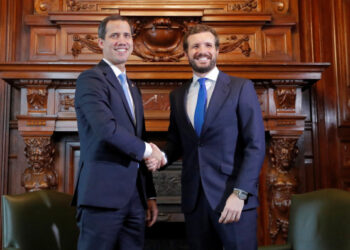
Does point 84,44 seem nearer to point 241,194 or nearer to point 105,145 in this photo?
point 105,145

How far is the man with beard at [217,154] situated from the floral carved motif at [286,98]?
1346 millimetres

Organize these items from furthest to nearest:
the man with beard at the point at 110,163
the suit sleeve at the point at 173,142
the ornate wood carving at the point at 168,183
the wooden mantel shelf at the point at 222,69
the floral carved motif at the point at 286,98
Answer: the ornate wood carving at the point at 168,183 → the floral carved motif at the point at 286,98 → the wooden mantel shelf at the point at 222,69 → the suit sleeve at the point at 173,142 → the man with beard at the point at 110,163

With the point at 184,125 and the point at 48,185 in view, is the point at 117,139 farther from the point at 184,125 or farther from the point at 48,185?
the point at 48,185

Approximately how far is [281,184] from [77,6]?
91.6 inches

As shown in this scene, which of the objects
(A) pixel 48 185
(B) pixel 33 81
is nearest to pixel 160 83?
(B) pixel 33 81

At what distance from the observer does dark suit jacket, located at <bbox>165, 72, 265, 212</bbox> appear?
5.31 ft

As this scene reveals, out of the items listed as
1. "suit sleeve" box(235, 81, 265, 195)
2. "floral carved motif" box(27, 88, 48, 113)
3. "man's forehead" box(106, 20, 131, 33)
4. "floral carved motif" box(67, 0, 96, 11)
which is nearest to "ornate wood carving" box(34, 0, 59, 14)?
"floral carved motif" box(67, 0, 96, 11)

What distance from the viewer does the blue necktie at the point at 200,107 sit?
1.74m

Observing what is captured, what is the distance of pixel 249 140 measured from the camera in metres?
1.66

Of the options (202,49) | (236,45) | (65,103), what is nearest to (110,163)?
(202,49)

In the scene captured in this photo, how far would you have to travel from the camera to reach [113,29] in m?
1.75

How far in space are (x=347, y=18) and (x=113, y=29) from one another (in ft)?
8.03

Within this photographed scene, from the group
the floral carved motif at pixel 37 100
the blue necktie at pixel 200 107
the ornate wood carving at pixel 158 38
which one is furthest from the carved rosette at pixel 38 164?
the blue necktie at pixel 200 107

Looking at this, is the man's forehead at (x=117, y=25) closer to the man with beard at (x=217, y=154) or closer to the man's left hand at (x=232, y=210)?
the man with beard at (x=217, y=154)
